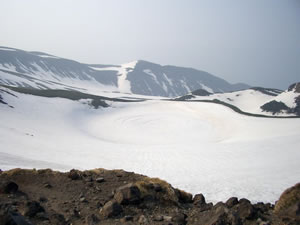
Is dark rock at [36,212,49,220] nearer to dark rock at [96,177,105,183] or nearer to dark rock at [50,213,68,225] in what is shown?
dark rock at [50,213,68,225]

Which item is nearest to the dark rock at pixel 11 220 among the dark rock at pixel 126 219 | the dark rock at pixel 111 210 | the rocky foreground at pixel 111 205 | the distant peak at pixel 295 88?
the rocky foreground at pixel 111 205

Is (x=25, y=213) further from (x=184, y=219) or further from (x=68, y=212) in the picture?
(x=184, y=219)

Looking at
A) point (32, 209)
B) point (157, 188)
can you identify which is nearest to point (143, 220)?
point (157, 188)

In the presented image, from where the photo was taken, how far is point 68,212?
20.0 ft

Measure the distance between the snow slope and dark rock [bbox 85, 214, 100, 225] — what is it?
8.86 m

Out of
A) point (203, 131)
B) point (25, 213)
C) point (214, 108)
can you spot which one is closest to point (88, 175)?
point (25, 213)

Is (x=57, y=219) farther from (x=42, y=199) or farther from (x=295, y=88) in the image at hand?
(x=295, y=88)

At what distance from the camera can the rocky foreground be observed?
562 cm

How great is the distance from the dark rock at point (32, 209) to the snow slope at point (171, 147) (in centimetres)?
980

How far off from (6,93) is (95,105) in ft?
75.0

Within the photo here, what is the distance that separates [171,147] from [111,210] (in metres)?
25.9

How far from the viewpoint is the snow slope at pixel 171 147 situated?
17.1m

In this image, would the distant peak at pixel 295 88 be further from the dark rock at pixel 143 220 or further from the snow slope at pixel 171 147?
the dark rock at pixel 143 220

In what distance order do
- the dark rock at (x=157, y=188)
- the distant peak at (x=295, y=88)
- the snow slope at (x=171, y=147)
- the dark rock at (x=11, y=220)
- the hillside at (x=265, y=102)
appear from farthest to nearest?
the distant peak at (x=295, y=88) < the hillside at (x=265, y=102) < the snow slope at (x=171, y=147) < the dark rock at (x=157, y=188) < the dark rock at (x=11, y=220)
